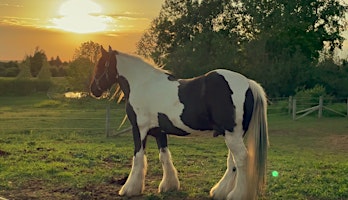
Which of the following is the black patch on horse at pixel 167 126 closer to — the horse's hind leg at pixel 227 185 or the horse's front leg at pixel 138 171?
the horse's front leg at pixel 138 171

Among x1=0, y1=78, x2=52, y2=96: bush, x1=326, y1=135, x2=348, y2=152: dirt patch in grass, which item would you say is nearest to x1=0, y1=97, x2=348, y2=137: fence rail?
x1=326, y1=135, x2=348, y2=152: dirt patch in grass

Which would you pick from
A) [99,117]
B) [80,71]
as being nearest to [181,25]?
[80,71]

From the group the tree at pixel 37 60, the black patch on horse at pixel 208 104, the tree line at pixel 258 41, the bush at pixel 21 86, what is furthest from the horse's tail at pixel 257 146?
the tree at pixel 37 60

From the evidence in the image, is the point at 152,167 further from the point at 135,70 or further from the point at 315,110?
the point at 315,110

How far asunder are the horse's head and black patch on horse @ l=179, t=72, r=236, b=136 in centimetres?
118

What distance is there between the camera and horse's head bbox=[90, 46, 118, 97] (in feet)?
20.6

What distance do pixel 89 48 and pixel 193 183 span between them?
28372 millimetres

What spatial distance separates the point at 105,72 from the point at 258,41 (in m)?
23.1

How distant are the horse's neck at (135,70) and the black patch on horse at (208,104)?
60 centimetres

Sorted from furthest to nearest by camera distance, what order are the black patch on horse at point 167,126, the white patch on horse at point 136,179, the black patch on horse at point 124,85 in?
the black patch on horse at point 124,85, the white patch on horse at point 136,179, the black patch on horse at point 167,126

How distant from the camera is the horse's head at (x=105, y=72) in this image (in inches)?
247

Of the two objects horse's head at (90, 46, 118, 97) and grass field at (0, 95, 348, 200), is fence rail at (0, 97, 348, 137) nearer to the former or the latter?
grass field at (0, 95, 348, 200)

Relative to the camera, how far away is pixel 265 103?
5.32 metres

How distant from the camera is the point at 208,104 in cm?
536
